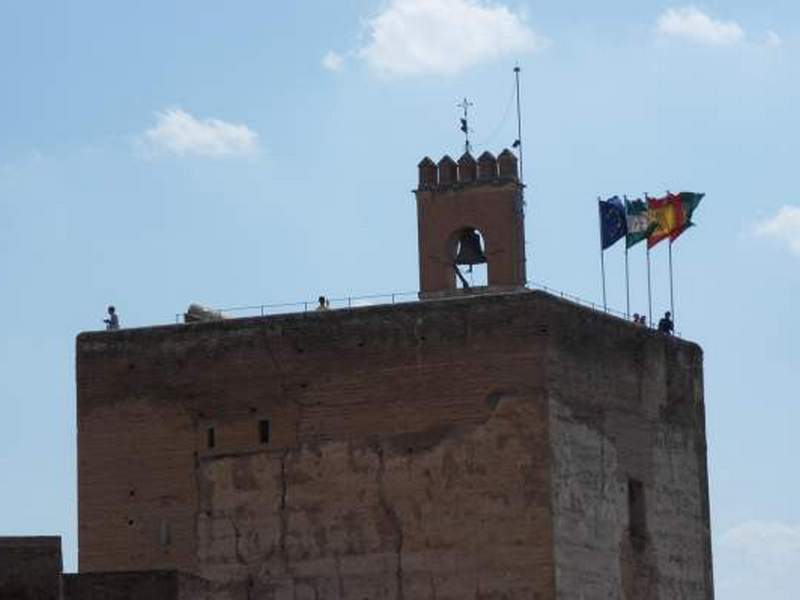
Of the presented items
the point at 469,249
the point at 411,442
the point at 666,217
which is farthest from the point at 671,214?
the point at 411,442

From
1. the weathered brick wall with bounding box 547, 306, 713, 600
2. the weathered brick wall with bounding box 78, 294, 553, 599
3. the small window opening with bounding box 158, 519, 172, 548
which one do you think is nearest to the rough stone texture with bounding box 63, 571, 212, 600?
the weathered brick wall with bounding box 78, 294, 553, 599

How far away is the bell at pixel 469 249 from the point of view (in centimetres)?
5375

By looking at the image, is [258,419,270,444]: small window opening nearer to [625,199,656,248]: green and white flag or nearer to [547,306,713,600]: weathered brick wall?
[547,306,713,600]: weathered brick wall

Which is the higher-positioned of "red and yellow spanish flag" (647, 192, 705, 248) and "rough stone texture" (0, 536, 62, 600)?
"red and yellow spanish flag" (647, 192, 705, 248)

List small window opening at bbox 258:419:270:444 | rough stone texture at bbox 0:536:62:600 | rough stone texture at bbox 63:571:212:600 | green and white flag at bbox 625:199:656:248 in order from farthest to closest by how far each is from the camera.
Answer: green and white flag at bbox 625:199:656:248 < small window opening at bbox 258:419:270:444 < rough stone texture at bbox 63:571:212:600 < rough stone texture at bbox 0:536:62:600

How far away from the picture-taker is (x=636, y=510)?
53.4m

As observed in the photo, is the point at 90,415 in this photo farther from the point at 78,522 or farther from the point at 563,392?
the point at 563,392

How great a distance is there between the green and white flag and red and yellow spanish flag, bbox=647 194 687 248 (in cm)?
8

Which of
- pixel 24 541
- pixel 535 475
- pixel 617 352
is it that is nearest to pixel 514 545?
pixel 535 475

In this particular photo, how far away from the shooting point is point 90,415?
175ft

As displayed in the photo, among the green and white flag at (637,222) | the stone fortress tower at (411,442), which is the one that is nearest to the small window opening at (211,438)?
the stone fortress tower at (411,442)

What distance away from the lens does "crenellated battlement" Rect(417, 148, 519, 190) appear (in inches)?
2106

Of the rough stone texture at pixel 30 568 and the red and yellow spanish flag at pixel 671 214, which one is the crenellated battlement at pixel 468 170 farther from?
the rough stone texture at pixel 30 568

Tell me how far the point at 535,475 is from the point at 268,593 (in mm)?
4401
